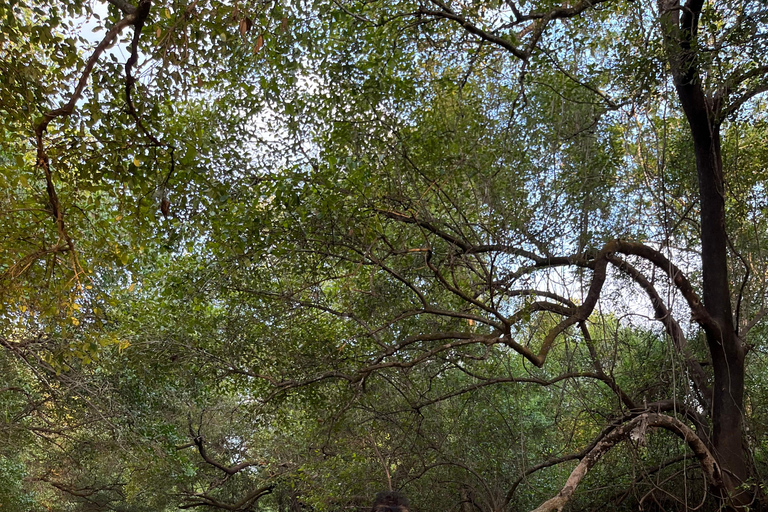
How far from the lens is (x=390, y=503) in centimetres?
264

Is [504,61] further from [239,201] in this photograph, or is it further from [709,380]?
[709,380]

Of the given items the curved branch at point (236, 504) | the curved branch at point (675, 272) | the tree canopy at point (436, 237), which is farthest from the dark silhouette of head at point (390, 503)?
the curved branch at point (236, 504)

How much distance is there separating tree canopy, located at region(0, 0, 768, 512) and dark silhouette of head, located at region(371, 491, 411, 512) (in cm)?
110

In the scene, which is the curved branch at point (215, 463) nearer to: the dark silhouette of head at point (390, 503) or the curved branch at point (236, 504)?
the curved branch at point (236, 504)

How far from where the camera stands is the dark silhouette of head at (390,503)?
2572mm

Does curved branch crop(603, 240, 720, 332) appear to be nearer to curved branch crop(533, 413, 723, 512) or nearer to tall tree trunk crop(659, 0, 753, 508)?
tall tree trunk crop(659, 0, 753, 508)

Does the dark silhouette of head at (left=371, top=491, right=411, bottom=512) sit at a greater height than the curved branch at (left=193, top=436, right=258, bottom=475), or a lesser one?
lesser

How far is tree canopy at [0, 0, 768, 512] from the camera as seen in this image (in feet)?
13.6

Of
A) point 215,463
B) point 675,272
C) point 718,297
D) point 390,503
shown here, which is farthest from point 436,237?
point 215,463

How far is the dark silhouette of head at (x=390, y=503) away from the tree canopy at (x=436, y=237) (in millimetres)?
1096

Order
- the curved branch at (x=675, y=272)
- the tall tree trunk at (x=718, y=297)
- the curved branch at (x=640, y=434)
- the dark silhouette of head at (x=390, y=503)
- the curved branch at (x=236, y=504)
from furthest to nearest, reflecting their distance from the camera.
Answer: the curved branch at (x=236, y=504)
the tall tree trunk at (x=718, y=297)
the curved branch at (x=675, y=272)
the curved branch at (x=640, y=434)
the dark silhouette of head at (x=390, y=503)

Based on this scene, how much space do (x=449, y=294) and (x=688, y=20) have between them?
3.30 meters

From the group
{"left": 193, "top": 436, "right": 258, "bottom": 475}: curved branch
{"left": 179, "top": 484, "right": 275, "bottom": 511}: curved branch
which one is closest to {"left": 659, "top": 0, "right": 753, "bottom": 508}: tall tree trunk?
{"left": 179, "top": 484, "right": 275, "bottom": 511}: curved branch

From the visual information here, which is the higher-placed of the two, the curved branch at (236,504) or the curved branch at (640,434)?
the curved branch at (236,504)
